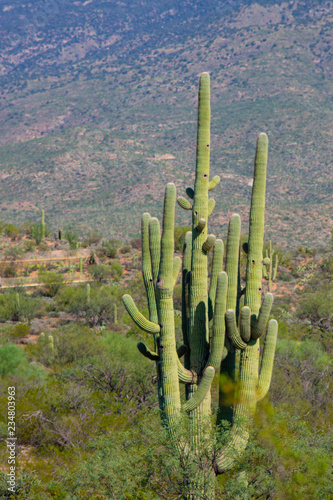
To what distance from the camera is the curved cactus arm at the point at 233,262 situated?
7.31 m

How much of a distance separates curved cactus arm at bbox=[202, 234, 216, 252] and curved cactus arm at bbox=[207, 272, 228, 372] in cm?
47

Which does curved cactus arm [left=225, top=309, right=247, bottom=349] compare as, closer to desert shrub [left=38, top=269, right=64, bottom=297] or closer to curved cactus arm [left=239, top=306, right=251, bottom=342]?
curved cactus arm [left=239, top=306, right=251, bottom=342]

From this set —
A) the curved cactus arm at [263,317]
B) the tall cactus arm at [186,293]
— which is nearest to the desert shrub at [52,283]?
the tall cactus arm at [186,293]

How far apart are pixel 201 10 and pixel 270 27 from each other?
5951 centimetres

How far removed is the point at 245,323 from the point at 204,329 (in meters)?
0.60

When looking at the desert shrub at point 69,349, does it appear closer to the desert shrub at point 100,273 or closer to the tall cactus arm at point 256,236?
the tall cactus arm at point 256,236

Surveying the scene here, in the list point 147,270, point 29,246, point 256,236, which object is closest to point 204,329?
point 147,270

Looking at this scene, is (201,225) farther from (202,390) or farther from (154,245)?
(202,390)

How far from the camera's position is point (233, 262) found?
732 centimetres

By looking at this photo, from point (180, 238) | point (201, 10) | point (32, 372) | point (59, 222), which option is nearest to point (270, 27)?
point (201, 10)

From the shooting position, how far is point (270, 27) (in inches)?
4592

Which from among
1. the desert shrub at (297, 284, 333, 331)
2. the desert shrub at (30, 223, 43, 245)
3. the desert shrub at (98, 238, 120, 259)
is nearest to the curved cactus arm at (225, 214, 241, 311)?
the desert shrub at (297, 284, 333, 331)

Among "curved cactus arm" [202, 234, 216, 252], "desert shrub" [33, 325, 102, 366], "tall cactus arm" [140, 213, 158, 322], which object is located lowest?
"desert shrub" [33, 325, 102, 366]

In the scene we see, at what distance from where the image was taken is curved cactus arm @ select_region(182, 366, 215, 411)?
6661 mm
